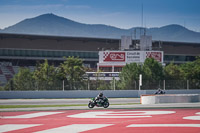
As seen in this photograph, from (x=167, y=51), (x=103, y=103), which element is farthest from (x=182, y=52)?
(x=103, y=103)

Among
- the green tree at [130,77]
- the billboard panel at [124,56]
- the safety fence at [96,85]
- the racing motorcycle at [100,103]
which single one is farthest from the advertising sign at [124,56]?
the racing motorcycle at [100,103]

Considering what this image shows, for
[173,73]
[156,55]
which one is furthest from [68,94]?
[156,55]

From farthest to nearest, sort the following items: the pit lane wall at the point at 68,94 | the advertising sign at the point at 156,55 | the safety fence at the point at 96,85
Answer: the advertising sign at the point at 156,55, the safety fence at the point at 96,85, the pit lane wall at the point at 68,94

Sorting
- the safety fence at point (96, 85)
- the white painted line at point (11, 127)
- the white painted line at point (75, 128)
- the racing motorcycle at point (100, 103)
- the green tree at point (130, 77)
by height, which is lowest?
the white painted line at point (11, 127)

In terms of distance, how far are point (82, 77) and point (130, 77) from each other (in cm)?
749

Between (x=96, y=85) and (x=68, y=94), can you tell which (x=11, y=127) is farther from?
(x=96, y=85)

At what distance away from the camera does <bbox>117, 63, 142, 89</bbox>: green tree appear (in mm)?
46734

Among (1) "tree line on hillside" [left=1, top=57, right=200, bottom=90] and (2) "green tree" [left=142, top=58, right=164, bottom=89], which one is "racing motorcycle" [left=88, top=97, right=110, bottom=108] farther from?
(2) "green tree" [left=142, top=58, right=164, bottom=89]

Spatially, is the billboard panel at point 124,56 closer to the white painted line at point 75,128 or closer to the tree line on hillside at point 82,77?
the tree line on hillside at point 82,77

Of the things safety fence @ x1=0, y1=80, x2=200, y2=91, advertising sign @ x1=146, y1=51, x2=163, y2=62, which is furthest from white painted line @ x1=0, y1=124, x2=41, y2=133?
advertising sign @ x1=146, y1=51, x2=163, y2=62

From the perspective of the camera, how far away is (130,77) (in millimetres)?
49656

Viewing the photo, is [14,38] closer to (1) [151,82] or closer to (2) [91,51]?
(2) [91,51]

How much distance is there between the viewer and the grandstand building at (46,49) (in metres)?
81.2

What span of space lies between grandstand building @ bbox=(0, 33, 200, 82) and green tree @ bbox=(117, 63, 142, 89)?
26199mm
